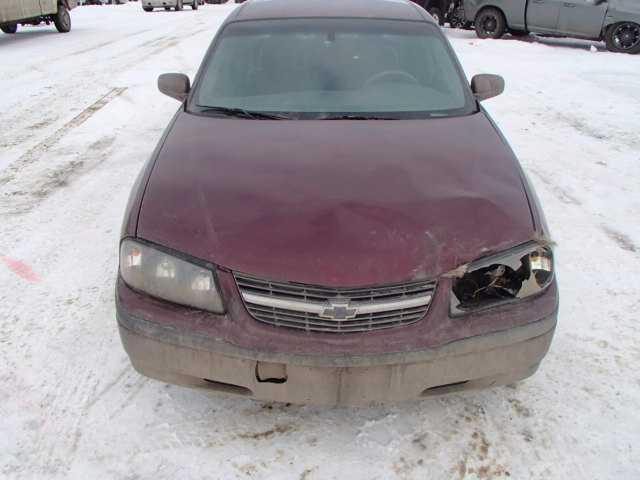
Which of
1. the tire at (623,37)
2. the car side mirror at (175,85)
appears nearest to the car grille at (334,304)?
the car side mirror at (175,85)

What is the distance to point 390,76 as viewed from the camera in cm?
319

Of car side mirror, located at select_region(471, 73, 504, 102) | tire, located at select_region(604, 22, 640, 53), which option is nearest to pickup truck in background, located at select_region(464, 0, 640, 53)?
tire, located at select_region(604, 22, 640, 53)

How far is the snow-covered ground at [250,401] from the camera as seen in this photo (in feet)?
6.88

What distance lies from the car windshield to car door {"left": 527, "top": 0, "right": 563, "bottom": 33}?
10458 millimetres

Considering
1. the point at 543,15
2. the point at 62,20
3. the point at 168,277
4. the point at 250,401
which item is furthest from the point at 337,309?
the point at 62,20

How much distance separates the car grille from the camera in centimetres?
189

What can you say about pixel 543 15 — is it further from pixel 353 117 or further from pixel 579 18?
pixel 353 117

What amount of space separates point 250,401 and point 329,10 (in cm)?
248

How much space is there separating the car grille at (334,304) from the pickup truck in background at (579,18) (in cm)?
1239

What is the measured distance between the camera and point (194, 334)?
1.94m

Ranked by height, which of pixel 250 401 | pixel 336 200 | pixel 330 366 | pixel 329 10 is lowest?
pixel 250 401

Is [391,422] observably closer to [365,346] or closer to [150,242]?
[365,346]

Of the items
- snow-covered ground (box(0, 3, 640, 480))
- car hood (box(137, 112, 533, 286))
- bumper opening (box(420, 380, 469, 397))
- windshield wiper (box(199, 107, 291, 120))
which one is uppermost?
windshield wiper (box(199, 107, 291, 120))

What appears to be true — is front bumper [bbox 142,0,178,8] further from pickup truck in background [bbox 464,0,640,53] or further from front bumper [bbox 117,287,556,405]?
front bumper [bbox 117,287,556,405]
